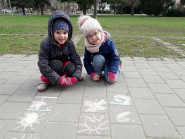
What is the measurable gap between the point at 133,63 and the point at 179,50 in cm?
209

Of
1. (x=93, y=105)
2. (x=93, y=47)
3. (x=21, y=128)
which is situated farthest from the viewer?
(x=93, y=47)

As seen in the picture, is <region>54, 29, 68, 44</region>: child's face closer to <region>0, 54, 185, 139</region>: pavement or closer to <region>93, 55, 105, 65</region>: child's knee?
<region>93, 55, 105, 65</region>: child's knee

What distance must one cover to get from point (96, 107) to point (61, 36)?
1.16 metres

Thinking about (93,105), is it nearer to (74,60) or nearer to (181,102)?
(74,60)

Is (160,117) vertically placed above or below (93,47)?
below

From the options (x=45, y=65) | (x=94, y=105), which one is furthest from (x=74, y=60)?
(x=94, y=105)

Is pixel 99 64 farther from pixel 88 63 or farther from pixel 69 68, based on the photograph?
pixel 69 68

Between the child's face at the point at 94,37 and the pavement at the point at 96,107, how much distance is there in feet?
2.42

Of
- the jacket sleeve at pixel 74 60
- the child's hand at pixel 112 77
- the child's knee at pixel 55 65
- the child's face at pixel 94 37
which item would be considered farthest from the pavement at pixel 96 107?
the child's face at pixel 94 37

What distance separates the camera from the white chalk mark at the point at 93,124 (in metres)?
1.93

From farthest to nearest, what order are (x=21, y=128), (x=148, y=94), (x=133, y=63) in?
(x=133, y=63) → (x=148, y=94) → (x=21, y=128)

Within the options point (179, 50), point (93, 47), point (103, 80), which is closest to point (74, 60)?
point (93, 47)

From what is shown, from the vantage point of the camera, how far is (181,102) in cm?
252

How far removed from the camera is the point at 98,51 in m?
3.11
